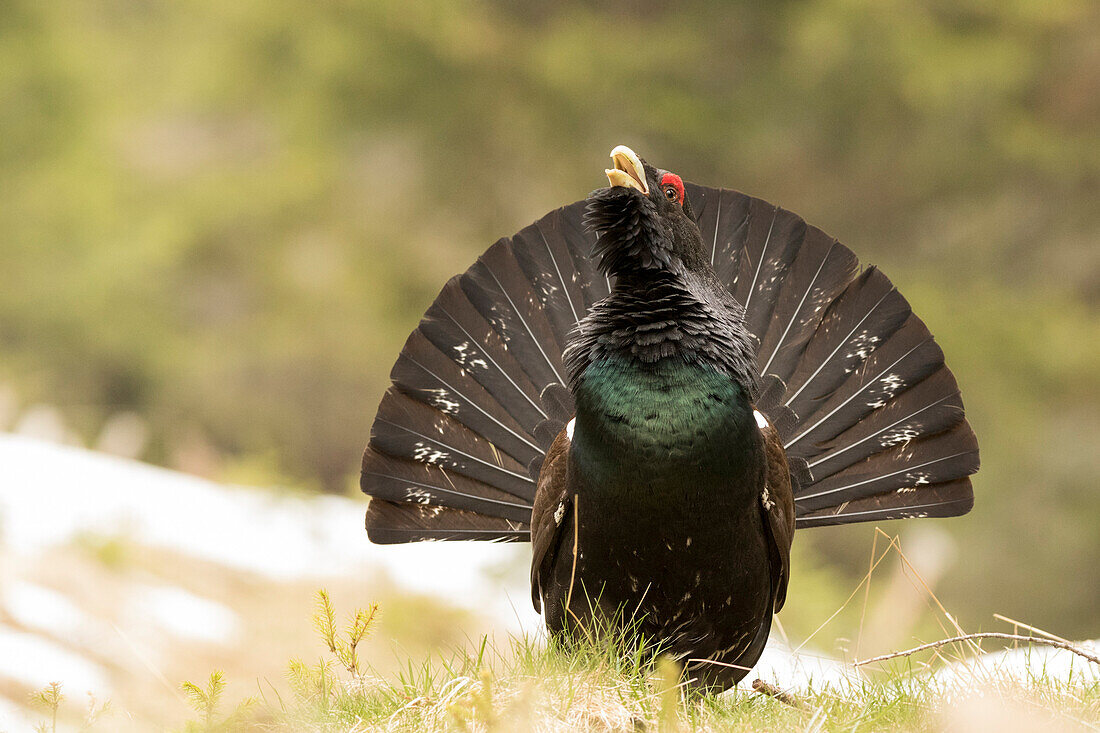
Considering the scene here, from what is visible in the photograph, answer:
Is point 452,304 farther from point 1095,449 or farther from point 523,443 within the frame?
point 1095,449

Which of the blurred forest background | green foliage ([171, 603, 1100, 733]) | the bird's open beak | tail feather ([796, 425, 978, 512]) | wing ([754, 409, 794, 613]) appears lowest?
green foliage ([171, 603, 1100, 733])

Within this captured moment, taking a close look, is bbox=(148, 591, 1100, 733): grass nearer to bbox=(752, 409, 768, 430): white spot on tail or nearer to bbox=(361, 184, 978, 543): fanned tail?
bbox=(752, 409, 768, 430): white spot on tail

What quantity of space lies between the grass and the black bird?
382mm

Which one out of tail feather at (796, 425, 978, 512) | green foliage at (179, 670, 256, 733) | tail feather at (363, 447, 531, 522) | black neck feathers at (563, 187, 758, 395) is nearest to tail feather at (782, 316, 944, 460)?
tail feather at (796, 425, 978, 512)

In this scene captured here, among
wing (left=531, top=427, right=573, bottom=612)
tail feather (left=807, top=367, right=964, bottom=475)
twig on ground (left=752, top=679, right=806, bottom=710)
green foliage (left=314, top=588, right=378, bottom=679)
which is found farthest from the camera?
tail feather (left=807, top=367, right=964, bottom=475)

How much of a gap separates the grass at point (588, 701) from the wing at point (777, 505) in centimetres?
46

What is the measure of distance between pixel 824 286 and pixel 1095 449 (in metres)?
5.64

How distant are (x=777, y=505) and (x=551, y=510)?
24.2 inches

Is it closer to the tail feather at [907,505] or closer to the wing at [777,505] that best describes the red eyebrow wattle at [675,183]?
the wing at [777,505]

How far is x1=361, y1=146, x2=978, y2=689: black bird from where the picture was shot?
2.96 metres

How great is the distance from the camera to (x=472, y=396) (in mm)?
3684

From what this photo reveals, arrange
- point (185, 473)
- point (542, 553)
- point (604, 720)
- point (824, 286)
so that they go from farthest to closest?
point (185, 473), point (824, 286), point (542, 553), point (604, 720)

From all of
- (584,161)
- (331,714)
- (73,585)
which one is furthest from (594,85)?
(331,714)

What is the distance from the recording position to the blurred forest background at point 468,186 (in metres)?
8.11
